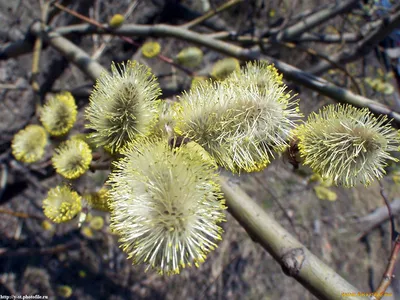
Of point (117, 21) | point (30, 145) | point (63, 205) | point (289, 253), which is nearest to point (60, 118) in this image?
point (30, 145)

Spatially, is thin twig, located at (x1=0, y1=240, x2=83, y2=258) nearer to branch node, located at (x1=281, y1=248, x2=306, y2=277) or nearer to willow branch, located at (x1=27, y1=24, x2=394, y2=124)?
willow branch, located at (x1=27, y1=24, x2=394, y2=124)

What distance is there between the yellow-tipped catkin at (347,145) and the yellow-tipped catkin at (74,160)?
2.31ft

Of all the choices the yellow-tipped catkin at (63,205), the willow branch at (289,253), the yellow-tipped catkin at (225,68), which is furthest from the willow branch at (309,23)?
the yellow-tipped catkin at (63,205)

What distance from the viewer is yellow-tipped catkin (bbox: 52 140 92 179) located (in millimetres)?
1038

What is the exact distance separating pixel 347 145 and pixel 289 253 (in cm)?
37

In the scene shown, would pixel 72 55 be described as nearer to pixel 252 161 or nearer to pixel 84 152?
pixel 84 152

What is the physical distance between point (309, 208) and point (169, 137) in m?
2.81

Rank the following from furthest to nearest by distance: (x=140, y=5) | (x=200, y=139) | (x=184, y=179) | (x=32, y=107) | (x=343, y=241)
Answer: (x=343, y=241) → (x=140, y=5) → (x=32, y=107) → (x=200, y=139) → (x=184, y=179)

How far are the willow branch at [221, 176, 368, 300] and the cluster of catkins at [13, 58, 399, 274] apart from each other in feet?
0.59

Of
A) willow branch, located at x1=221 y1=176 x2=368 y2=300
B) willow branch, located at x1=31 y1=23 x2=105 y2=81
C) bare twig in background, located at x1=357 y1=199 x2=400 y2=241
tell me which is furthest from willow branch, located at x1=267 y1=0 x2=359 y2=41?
bare twig in background, located at x1=357 y1=199 x2=400 y2=241

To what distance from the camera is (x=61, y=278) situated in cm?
245

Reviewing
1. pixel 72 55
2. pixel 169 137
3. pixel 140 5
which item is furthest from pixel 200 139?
pixel 140 5

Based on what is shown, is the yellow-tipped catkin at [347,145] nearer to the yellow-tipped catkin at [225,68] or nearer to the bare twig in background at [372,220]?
the yellow-tipped catkin at [225,68]

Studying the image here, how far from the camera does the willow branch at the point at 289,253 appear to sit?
0.89m
